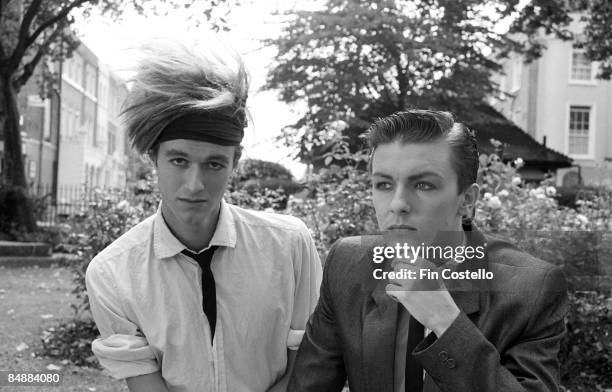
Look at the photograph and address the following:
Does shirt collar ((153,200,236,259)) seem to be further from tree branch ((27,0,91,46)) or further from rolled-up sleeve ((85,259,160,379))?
tree branch ((27,0,91,46))

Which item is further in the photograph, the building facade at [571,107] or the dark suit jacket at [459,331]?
the building facade at [571,107]

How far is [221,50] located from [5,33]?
1792 centimetres

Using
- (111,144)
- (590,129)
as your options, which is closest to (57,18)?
(590,129)

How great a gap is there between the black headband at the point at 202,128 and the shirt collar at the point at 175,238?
30 centimetres

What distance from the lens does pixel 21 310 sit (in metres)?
9.35

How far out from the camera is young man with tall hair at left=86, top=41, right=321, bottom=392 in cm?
261

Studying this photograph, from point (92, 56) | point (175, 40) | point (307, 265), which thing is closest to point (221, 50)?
point (175, 40)

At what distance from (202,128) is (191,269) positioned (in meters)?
0.49

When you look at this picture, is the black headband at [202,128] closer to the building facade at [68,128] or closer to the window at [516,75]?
the building facade at [68,128]

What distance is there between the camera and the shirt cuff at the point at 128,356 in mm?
2607

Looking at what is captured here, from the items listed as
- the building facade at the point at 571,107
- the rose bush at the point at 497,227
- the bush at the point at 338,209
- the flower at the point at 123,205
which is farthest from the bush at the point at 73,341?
the building facade at the point at 571,107

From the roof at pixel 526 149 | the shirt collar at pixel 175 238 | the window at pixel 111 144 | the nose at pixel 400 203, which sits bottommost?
the shirt collar at pixel 175 238

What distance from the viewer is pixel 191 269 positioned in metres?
2.73

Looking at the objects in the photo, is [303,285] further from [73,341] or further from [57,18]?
[57,18]
